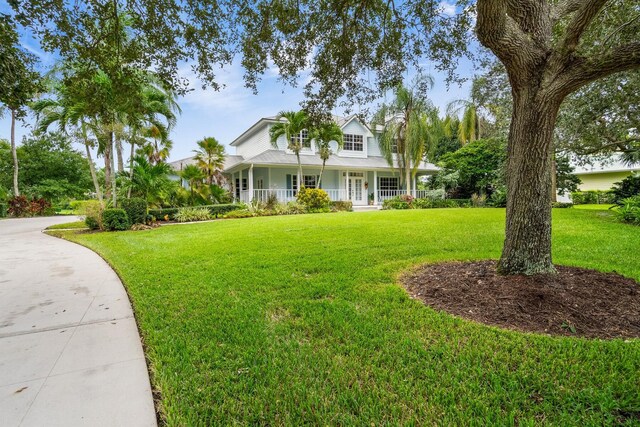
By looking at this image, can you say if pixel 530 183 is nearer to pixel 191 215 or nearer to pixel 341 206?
pixel 191 215

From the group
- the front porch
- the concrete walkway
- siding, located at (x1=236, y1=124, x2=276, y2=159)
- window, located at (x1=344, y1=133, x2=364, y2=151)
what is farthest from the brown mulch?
window, located at (x1=344, y1=133, x2=364, y2=151)

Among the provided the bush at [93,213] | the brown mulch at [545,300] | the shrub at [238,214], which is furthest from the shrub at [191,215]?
the brown mulch at [545,300]

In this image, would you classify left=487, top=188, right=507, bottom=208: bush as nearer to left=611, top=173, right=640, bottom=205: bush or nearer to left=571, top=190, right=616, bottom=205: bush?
left=611, top=173, right=640, bottom=205: bush

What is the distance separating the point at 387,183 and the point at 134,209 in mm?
18691

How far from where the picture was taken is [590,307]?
3434 mm

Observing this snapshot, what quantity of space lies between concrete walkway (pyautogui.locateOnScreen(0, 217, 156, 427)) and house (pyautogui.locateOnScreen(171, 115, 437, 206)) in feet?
49.0

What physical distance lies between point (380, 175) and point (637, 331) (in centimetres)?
2258

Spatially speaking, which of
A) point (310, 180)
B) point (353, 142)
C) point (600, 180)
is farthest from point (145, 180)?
point (600, 180)

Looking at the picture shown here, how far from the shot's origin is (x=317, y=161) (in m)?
22.1

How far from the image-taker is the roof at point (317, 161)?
64.6 ft

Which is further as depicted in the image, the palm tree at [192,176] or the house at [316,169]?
the house at [316,169]

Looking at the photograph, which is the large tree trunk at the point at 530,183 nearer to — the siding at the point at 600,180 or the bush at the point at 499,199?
the bush at the point at 499,199

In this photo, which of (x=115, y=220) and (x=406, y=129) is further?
(x=406, y=129)

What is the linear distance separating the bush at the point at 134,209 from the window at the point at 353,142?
15.5 m
